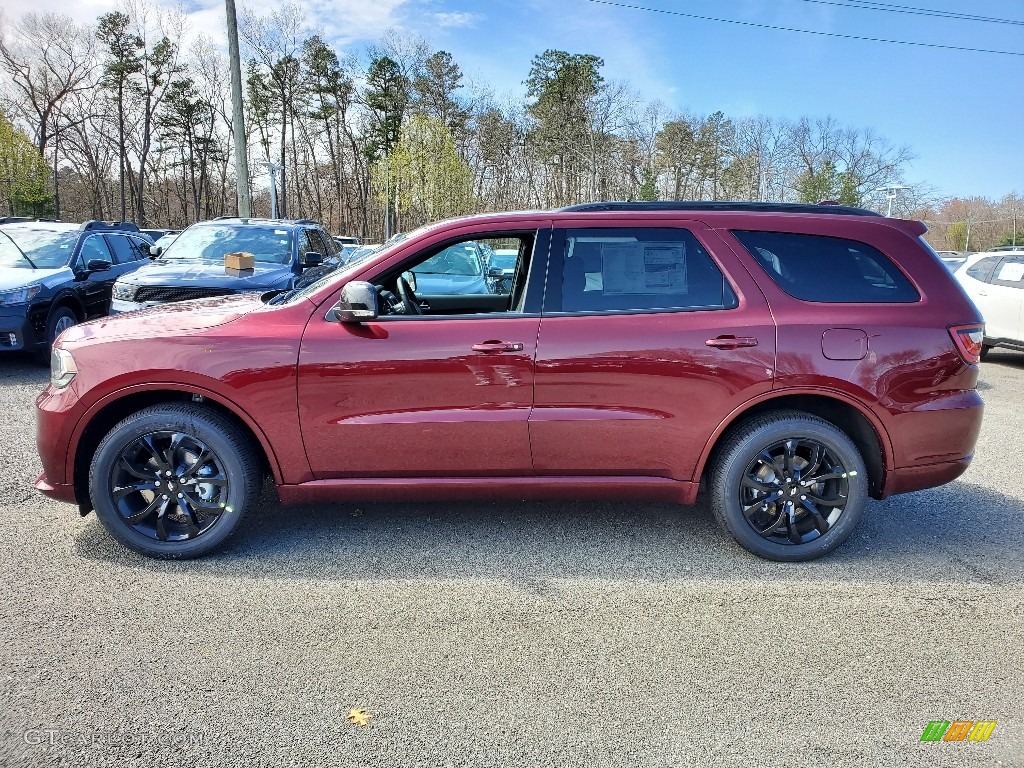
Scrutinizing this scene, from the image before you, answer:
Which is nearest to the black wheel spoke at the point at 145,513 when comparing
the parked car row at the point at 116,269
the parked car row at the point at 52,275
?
the parked car row at the point at 116,269

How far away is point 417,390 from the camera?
11.6ft

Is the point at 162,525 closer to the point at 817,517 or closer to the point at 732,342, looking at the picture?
the point at 732,342

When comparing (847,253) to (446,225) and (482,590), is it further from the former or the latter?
(482,590)

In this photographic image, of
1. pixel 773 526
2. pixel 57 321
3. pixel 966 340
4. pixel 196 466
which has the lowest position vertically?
pixel 773 526

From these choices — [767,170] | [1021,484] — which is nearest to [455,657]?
[1021,484]

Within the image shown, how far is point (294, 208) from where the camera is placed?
60.8 metres

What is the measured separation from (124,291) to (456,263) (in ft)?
14.1

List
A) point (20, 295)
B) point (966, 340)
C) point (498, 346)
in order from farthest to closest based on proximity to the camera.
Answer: point (20, 295)
point (966, 340)
point (498, 346)

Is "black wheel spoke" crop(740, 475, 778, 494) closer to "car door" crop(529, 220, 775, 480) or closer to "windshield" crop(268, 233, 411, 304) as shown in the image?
"car door" crop(529, 220, 775, 480)

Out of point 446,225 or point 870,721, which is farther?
point 446,225

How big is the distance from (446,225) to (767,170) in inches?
1977

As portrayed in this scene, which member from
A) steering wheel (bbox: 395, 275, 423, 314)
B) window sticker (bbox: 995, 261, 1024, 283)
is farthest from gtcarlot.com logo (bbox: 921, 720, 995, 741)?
window sticker (bbox: 995, 261, 1024, 283)

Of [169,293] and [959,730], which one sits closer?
[959,730]

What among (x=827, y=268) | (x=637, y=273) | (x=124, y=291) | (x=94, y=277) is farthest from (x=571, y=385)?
(x=94, y=277)
